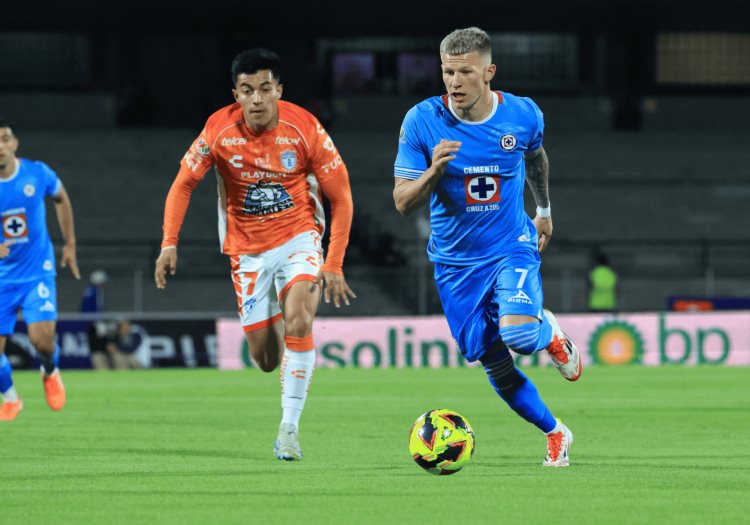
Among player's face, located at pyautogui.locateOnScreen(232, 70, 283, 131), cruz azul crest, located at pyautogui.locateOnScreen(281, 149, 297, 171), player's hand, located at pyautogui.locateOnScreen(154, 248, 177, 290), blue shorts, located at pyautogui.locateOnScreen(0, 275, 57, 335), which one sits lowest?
blue shorts, located at pyautogui.locateOnScreen(0, 275, 57, 335)

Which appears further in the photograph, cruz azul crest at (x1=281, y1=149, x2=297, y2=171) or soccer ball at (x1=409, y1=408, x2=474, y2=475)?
cruz azul crest at (x1=281, y1=149, x2=297, y2=171)

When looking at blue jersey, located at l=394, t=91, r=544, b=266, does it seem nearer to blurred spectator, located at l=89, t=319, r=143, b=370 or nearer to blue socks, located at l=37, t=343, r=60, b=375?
blue socks, located at l=37, t=343, r=60, b=375

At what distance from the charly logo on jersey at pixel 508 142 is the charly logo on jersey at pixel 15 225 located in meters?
5.78

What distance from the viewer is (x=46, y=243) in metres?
13.0

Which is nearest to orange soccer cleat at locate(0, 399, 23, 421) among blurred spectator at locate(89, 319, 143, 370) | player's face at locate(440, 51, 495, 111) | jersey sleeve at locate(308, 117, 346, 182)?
jersey sleeve at locate(308, 117, 346, 182)

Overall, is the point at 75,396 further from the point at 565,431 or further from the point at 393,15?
the point at 393,15

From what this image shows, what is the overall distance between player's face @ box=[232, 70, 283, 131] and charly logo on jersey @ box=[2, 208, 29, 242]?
429cm

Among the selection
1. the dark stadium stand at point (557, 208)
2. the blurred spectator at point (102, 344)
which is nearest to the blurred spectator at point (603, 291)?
the dark stadium stand at point (557, 208)

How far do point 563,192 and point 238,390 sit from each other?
51.0 ft

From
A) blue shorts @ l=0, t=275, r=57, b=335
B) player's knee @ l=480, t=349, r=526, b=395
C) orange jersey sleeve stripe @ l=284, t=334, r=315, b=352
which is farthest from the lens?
blue shorts @ l=0, t=275, r=57, b=335

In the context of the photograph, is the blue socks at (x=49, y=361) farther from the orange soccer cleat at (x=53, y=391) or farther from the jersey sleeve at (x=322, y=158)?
the jersey sleeve at (x=322, y=158)

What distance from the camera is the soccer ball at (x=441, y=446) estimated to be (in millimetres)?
7918

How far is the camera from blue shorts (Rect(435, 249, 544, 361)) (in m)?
8.34

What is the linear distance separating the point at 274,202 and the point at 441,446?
2280 millimetres
